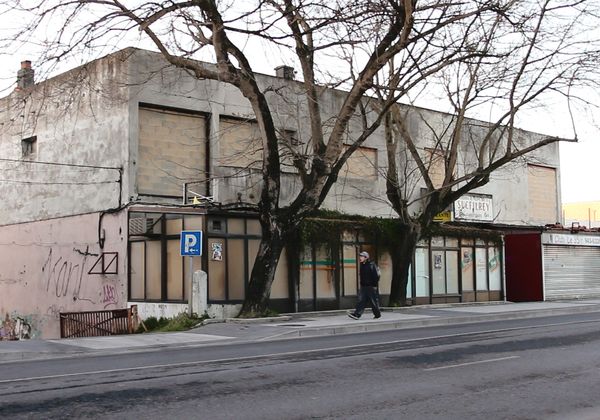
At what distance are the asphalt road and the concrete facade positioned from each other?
874 centimetres

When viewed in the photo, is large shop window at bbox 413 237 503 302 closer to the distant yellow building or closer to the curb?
the curb

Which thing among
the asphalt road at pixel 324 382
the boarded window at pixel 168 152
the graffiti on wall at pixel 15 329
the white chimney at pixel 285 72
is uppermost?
the white chimney at pixel 285 72

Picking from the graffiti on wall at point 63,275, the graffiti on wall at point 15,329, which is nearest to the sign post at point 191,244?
the graffiti on wall at point 63,275

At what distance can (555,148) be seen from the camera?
36.6 metres

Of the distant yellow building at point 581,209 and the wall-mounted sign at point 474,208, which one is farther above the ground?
the distant yellow building at point 581,209

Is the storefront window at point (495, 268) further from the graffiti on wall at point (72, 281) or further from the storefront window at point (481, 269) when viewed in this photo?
the graffiti on wall at point (72, 281)

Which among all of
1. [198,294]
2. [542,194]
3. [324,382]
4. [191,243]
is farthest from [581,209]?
[324,382]

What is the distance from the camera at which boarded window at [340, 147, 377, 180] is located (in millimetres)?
27641

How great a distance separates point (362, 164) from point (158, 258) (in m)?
9.32

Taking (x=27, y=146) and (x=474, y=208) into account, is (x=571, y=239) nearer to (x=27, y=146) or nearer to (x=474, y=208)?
(x=474, y=208)

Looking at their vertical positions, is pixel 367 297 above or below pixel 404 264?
below

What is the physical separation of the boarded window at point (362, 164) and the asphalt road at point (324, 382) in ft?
43.4

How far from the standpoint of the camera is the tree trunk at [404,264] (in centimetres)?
2500

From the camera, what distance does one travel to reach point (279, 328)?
18.1 meters
